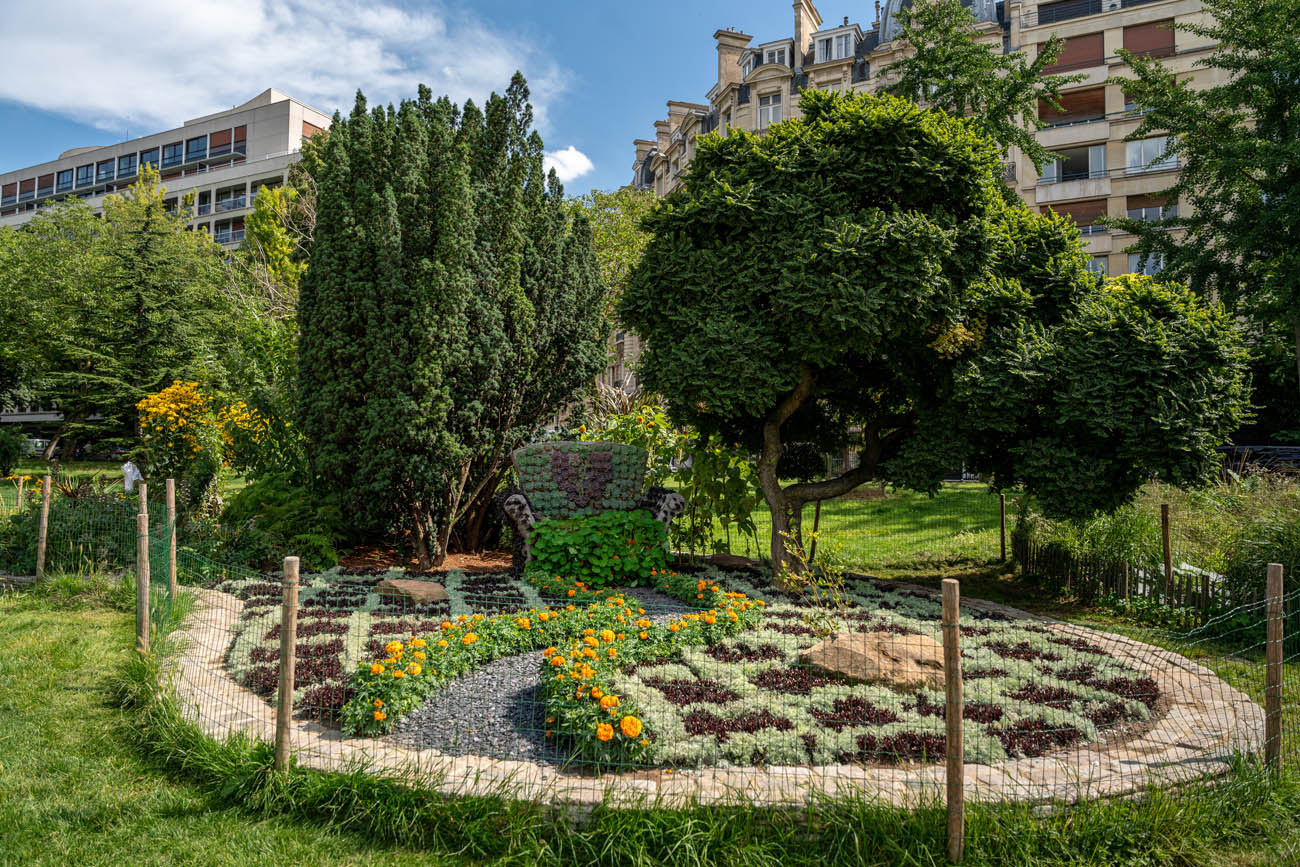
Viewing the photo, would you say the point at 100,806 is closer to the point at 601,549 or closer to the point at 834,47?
the point at 601,549

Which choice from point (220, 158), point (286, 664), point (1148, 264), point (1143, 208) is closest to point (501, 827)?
point (286, 664)

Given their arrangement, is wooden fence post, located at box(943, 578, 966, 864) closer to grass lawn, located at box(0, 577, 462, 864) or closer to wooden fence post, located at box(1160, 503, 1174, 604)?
grass lawn, located at box(0, 577, 462, 864)

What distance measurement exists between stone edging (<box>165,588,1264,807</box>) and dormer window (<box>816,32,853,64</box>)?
33589mm

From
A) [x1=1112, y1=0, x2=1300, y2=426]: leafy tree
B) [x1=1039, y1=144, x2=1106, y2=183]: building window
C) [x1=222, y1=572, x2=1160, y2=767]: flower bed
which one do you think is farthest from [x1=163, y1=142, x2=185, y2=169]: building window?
[x1=222, y1=572, x2=1160, y2=767]: flower bed

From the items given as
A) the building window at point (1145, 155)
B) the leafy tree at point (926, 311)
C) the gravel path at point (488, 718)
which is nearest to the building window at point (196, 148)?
the building window at point (1145, 155)

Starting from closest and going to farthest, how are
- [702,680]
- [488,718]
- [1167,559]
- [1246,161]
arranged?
[488,718] < [702,680] < [1167,559] < [1246,161]

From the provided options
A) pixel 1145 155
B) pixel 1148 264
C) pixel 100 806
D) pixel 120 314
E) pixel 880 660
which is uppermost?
pixel 1145 155

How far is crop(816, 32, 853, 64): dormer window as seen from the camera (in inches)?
1280

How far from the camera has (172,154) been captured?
56.8m

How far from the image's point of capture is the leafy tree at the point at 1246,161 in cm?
1555

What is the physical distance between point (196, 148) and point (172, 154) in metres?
2.87

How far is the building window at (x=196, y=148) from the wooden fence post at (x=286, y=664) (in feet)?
→ 207

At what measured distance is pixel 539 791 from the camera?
3.40 meters

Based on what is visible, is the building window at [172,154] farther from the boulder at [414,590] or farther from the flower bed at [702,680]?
the flower bed at [702,680]
